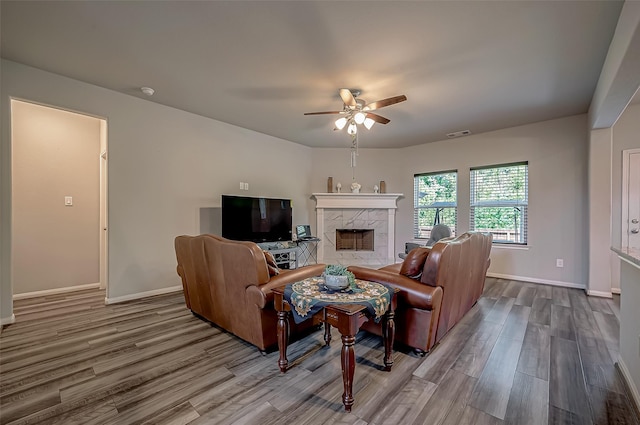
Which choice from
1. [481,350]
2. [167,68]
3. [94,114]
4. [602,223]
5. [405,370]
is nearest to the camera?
[405,370]

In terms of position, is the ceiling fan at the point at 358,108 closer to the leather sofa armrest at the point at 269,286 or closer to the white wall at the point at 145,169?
the leather sofa armrest at the point at 269,286

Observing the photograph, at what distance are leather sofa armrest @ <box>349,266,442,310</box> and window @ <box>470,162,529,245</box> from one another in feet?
11.5

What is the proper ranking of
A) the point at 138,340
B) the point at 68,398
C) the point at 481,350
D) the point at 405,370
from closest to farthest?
the point at 68,398, the point at 405,370, the point at 481,350, the point at 138,340

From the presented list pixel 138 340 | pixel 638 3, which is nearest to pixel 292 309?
pixel 138 340

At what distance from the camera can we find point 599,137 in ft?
12.1

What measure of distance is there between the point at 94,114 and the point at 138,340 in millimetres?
2699

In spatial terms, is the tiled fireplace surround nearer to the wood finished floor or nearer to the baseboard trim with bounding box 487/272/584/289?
the baseboard trim with bounding box 487/272/584/289

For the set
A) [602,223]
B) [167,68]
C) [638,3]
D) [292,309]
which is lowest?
[292,309]

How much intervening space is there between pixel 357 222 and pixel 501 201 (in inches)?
106

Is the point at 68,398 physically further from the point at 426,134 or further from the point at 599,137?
the point at 599,137

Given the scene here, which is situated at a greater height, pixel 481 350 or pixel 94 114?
pixel 94 114

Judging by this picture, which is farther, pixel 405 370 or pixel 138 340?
pixel 138 340

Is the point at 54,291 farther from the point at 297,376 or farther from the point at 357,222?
the point at 357,222

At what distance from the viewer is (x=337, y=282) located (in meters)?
1.87
